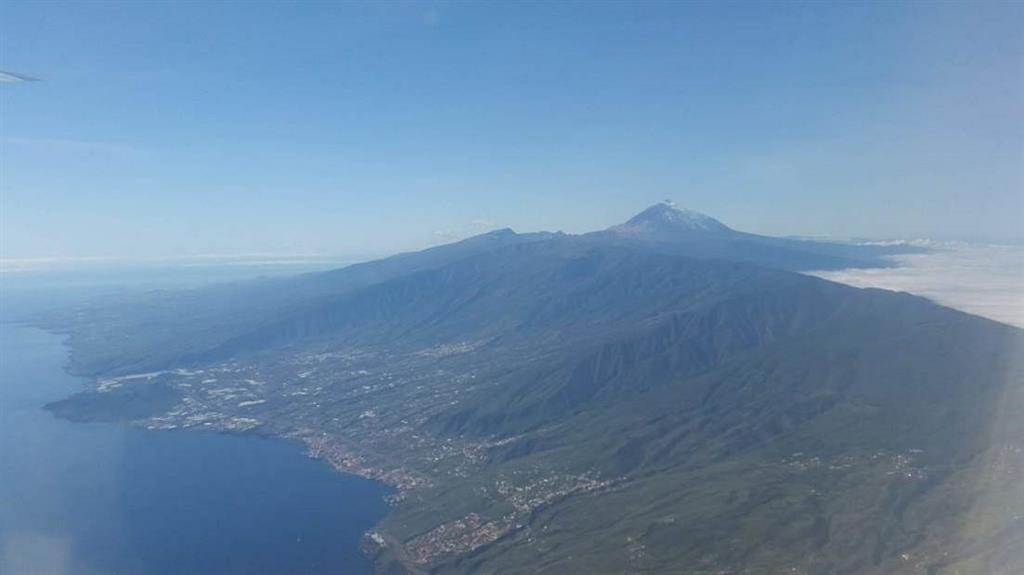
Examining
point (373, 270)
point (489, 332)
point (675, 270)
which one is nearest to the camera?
point (489, 332)

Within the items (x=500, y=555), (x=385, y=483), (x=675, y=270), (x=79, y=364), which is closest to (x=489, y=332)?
(x=675, y=270)

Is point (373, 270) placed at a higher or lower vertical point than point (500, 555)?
higher

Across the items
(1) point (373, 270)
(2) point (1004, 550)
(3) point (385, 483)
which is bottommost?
(3) point (385, 483)

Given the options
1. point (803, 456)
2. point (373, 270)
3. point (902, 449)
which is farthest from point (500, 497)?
point (373, 270)

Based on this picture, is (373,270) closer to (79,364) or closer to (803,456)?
(79,364)

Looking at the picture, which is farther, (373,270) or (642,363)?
(373,270)

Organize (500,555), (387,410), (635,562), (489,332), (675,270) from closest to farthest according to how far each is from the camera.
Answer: (635,562) < (500,555) < (387,410) < (489,332) < (675,270)
